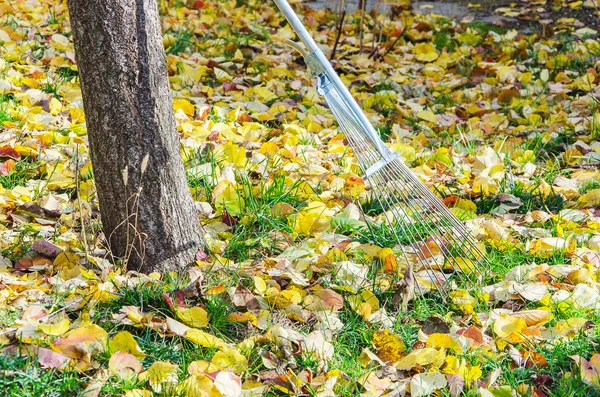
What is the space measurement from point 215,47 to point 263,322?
9.07ft

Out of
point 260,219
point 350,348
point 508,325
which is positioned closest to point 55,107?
point 260,219

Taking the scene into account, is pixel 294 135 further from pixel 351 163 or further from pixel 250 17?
pixel 250 17

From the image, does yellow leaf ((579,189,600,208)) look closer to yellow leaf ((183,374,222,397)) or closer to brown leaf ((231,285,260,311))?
brown leaf ((231,285,260,311))

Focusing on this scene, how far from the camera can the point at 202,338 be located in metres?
1.97

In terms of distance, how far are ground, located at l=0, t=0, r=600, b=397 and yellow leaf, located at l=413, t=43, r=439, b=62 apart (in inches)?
10.2

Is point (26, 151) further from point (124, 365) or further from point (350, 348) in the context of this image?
point (350, 348)

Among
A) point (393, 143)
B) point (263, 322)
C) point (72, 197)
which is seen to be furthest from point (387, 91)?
point (263, 322)

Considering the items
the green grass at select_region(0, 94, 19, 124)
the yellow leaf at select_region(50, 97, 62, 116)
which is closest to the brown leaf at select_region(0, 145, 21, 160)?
the green grass at select_region(0, 94, 19, 124)

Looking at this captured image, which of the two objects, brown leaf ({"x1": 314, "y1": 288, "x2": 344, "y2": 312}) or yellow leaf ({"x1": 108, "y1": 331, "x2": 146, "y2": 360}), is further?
brown leaf ({"x1": 314, "y1": 288, "x2": 344, "y2": 312})

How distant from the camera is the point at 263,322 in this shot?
6.91 ft

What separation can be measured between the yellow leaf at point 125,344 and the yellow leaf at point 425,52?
321cm

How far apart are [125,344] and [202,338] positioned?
0.66 feet

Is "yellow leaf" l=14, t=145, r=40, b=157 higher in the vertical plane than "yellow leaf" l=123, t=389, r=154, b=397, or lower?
higher

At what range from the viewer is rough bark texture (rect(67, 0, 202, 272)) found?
2.06 metres
